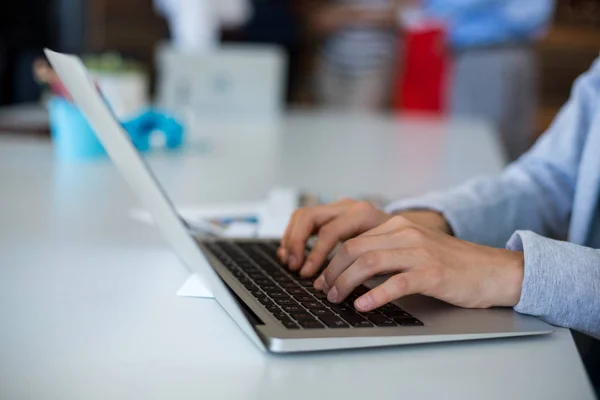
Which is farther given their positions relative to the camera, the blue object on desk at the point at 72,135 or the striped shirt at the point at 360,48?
the striped shirt at the point at 360,48

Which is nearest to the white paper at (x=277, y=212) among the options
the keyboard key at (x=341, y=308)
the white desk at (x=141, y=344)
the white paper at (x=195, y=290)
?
the white desk at (x=141, y=344)

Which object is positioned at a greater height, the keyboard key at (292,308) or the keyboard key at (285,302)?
the keyboard key at (292,308)

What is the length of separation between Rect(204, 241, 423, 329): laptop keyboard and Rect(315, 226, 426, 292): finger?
3 centimetres

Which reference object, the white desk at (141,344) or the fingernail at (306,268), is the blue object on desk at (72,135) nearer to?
the white desk at (141,344)

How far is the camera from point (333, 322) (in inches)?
25.7

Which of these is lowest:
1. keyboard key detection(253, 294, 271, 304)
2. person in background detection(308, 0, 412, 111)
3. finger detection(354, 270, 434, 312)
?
person in background detection(308, 0, 412, 111)

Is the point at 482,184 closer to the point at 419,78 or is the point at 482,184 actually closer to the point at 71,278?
the point at 71,278

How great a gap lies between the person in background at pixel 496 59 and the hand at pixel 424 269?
2.69 m

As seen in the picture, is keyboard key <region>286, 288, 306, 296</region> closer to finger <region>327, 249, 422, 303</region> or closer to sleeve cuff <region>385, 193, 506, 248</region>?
finger <region>327, 249, 422, 303</region>

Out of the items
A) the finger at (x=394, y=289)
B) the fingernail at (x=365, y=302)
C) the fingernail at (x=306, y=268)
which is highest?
the finger at (x=394, y=289)

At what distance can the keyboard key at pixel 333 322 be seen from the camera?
0.65 metres

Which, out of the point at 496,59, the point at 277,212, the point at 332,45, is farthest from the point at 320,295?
the point at 332,45

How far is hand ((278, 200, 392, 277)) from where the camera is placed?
84 centimetres

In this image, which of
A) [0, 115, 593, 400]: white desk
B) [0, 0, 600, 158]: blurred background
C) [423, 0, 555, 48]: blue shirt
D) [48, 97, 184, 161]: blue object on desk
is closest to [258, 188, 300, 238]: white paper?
[0, 115, 593, 400]: white desk
